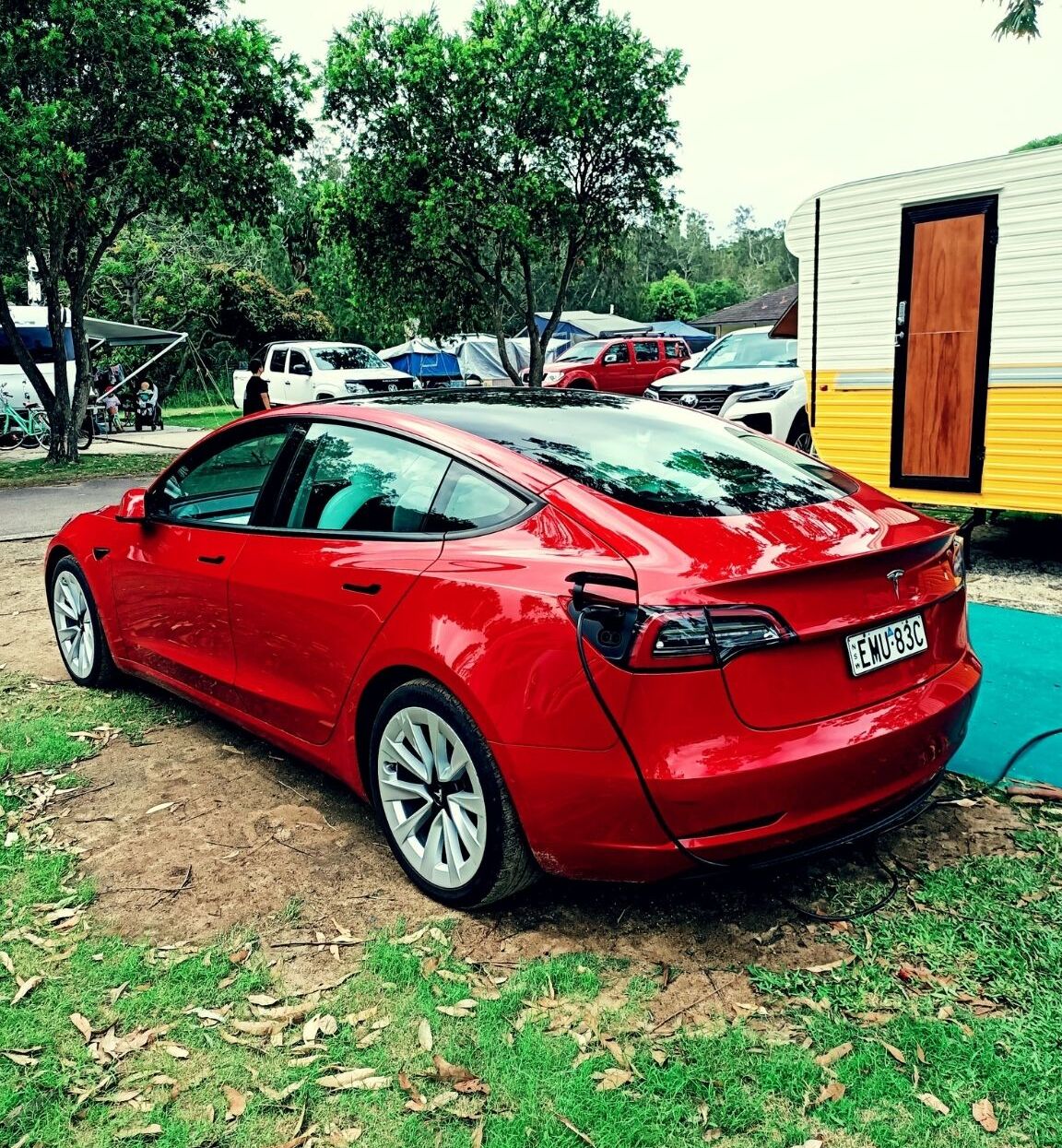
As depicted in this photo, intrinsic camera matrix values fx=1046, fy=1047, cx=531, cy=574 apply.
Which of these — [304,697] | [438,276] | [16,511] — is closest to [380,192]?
[438,276]

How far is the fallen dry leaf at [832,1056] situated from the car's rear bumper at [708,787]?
472 millimetres

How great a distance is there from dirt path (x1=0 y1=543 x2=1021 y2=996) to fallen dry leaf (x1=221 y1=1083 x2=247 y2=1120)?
1.52ft

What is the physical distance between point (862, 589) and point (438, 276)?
2144 cm

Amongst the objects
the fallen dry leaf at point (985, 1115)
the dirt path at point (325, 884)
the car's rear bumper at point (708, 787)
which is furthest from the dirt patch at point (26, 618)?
the fallen dry leaf at point (985, 1115)

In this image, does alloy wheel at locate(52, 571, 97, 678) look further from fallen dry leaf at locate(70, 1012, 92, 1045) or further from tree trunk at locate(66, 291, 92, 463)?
tree trunk at locate(66, 291, 92, 463)

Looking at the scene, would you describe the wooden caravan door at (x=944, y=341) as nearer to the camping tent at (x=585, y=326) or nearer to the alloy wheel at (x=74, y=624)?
the alloy wheel at (x=74, y=624)

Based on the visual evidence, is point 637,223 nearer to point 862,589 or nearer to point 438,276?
point 438,276

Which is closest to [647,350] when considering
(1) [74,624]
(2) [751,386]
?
(2) [751,386]

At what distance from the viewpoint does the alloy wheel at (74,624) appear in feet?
17.4

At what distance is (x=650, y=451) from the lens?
3475mm

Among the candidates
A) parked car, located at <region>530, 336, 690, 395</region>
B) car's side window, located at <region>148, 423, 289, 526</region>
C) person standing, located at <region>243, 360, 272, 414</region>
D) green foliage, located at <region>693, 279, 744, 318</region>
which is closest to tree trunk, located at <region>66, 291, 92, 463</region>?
person standing, located at <region>243, 360, 272, 414</region>

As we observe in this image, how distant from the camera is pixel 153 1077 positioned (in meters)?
2.55

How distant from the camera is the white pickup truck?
70.3 ft

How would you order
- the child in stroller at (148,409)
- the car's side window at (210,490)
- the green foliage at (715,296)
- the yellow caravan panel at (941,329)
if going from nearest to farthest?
the car's side window at (210,490) → the yellow caravan panel at (941,329) → the child in stroller at (148,409) → the green foliage at (715,296)
